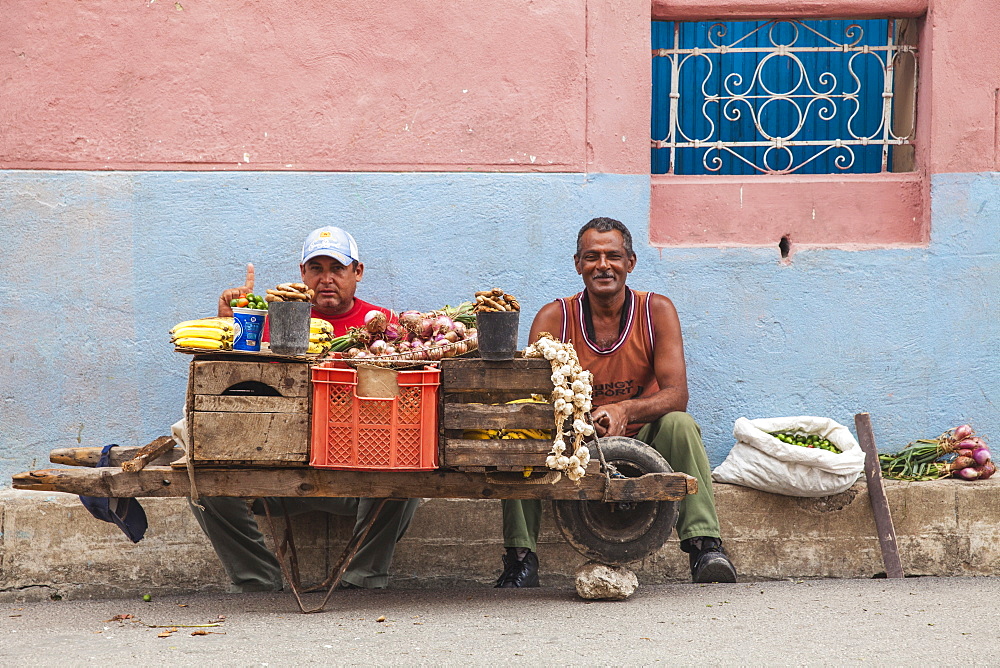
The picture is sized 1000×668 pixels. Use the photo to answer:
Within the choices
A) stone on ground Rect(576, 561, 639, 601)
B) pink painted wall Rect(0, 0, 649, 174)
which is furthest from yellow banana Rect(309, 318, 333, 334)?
stone on ground Rect(576, 561, 639, 601)

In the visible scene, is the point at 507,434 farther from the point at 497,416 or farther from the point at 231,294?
the point at 231,294

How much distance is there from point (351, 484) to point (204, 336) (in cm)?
74

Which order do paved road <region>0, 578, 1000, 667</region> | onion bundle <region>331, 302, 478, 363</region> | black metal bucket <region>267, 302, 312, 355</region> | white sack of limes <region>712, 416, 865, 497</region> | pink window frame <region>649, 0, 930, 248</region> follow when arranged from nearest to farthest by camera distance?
paved road <region>0, 578, 1000, 667</region> < black metal bucket <region>267, 302, 312, 355</region> < onion bundle <region>331, 302, 478, 363</region> < white sack of limes <region>712, 416, 865, 497</region> < pink window frame <region>649, 0, 930, 248</region>

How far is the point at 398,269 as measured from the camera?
197 inches

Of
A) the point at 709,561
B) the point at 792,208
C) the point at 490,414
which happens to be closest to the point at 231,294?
the point at 490,414

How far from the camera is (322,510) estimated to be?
4449mm

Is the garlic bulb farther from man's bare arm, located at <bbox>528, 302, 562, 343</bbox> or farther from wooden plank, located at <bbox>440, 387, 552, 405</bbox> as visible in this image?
man's bare arm, located at <bbox>528, 302, 562, 343</bbox>

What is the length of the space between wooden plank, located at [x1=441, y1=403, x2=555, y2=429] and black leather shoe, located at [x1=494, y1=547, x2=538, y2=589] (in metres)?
0.97

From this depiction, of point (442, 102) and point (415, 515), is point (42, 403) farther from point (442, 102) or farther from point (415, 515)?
point (442, 102)

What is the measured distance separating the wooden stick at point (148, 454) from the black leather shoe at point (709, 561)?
6.93 ft

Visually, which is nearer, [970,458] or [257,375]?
[257,375]

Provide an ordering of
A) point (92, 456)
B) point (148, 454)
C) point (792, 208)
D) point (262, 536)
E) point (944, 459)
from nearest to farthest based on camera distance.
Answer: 1. point (148, 454)
2. point (92, 456)
3. point (262, 536)
4. point (944, 459)
5. point (792, 208)

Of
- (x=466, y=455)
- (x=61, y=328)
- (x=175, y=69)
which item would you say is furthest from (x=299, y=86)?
(x=466, y=455)

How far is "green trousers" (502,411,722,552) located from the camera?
4.27m
